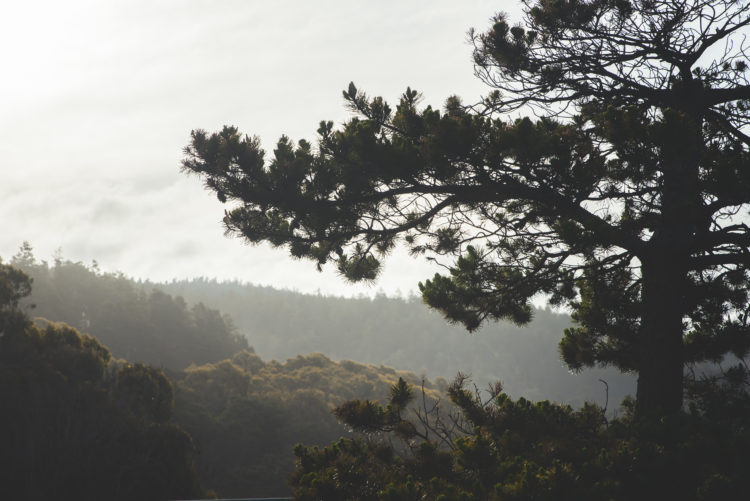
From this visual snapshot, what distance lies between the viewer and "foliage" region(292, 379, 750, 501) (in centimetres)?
298

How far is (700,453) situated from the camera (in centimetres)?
341

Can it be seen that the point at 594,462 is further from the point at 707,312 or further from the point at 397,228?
the point at 707,312

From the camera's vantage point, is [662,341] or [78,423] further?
[78,423]

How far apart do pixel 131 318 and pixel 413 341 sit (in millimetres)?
58965

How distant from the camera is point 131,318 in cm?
3450

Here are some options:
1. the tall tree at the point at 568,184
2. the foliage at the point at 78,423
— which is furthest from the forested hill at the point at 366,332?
the tall tree at the point at 568,184

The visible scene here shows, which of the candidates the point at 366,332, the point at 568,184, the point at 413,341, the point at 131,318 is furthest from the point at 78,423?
the point at 366,332

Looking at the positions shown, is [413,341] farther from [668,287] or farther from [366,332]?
[668,287]

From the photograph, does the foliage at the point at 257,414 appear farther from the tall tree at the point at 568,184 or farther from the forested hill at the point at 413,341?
the forested hill at the point at 413,341

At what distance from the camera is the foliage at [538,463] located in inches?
117

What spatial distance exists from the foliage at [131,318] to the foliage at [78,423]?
52.5 feet

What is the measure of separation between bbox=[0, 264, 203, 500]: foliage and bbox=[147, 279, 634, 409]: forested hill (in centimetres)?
6655

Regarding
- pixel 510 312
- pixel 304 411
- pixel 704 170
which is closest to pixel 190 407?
pixel 304 411

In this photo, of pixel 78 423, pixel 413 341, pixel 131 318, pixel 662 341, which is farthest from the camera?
pixel 413 341
